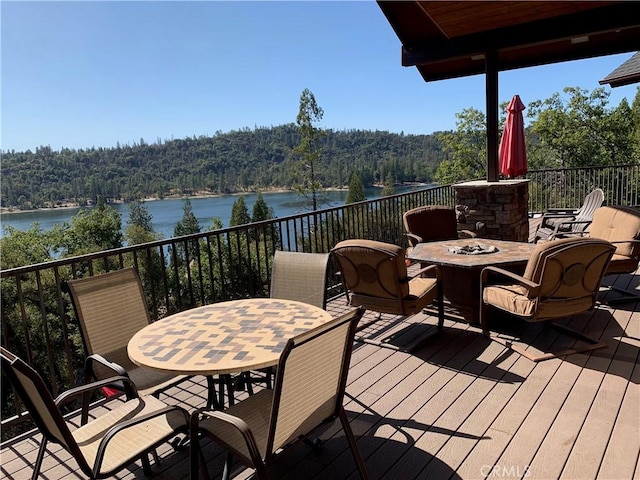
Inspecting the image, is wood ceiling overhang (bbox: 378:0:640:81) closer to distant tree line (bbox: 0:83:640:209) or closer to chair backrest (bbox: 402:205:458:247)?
chair backrest (bbox: 402:205:458:247)

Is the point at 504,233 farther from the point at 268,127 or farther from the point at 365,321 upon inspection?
the point at 268,127

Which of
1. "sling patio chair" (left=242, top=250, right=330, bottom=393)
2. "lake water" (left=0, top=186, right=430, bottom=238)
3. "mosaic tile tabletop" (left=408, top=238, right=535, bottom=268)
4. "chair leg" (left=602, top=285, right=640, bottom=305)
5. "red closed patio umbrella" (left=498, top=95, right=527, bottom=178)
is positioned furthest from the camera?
"lake water" (left=0, top=186, right=430, bottom=238)

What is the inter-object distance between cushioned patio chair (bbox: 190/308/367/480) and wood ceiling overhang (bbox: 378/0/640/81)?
10.5 ft

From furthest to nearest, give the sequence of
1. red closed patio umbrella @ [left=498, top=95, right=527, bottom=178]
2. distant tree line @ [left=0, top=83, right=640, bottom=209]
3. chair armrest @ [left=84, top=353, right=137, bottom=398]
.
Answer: distant tree line @ [left=0, top=83, right=640, bottom=209] → red closed patio umbrella @ [left=498, top=95, right=527, bottom=178] → chair armrest @ [left=84, top=353, right=137, bottom=398]

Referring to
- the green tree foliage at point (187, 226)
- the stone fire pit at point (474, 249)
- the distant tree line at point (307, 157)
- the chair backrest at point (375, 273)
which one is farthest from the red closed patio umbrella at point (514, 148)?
the green tree foliage at point (187, 226)

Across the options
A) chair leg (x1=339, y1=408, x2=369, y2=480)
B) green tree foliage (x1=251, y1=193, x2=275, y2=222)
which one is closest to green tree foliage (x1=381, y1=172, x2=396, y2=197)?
green tree foliage (x1=251, y1=193, x2=275, y2=222)

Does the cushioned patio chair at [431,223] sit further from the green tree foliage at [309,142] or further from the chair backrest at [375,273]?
the green tree foliage at [309,142]

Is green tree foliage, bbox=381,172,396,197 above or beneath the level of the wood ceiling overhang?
beneath

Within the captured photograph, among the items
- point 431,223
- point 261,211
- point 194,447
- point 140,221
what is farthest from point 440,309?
point 140,221

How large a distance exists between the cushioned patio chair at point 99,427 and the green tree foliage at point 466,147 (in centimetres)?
2717

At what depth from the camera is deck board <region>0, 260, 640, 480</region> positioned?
2.12 m

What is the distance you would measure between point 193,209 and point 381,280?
151 ft

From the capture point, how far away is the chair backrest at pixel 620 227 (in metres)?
4.17

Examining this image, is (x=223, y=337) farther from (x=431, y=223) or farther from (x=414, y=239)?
(x=431, y=223)
